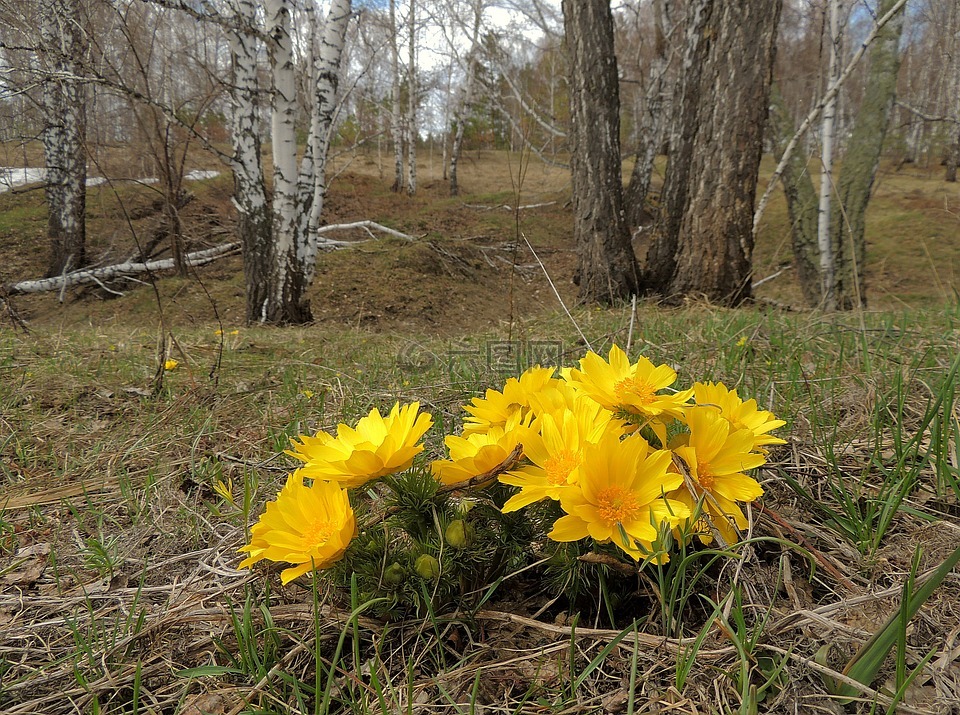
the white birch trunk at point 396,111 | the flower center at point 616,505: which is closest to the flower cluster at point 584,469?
the flower center at point 616,505

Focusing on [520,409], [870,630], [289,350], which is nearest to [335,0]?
[289,350]

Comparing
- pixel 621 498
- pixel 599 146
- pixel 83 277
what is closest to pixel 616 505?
pixel 621 498

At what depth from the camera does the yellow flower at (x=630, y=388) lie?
2.71ft

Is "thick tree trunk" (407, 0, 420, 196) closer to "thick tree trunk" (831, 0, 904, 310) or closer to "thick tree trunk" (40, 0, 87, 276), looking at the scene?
"thick tree trunk" (40, 0, 87, 276)

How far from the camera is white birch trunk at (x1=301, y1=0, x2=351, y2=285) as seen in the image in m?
5.60

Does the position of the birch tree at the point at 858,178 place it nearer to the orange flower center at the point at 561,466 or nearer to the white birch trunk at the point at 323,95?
the white birch trunk at the point at 323,95

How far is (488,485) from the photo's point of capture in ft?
2.84

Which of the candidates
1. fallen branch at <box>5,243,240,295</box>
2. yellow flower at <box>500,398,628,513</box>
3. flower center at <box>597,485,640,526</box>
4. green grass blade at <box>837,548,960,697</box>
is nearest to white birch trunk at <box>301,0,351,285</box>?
fallen branch at <box>5,243,240,295</box>

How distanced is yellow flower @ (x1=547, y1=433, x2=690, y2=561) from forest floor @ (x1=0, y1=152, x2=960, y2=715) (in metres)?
0.08

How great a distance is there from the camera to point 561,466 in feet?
2.61

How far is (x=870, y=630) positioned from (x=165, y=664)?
1172 mm

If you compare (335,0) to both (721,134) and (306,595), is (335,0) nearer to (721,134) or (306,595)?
(721,134)

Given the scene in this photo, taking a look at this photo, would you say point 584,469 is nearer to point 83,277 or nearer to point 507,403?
point 507,403

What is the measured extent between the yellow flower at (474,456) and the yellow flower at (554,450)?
0.03 m
